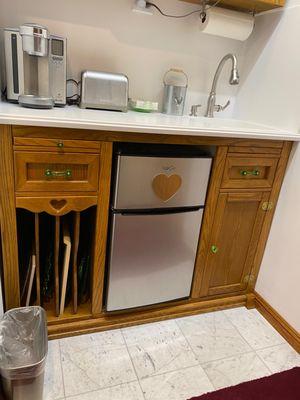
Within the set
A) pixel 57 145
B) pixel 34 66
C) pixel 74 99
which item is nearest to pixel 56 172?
pixel 57 145

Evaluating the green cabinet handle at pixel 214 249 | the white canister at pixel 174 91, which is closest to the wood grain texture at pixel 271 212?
the green cabinet handle at pixel 214 249

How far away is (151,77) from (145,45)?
17 cm

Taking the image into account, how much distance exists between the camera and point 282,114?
1562 millimetres

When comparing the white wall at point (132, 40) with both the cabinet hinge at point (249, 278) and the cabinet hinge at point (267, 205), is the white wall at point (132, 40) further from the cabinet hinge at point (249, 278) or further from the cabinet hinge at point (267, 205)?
the cabinet hinge at point (249, 278)

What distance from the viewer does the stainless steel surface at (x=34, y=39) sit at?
1.15 metres

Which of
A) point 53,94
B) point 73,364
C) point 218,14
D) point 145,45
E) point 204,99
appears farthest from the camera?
point 204,99

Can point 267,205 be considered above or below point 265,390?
above

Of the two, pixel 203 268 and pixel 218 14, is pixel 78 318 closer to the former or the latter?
pixel 203 268

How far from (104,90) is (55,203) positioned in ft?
2.19

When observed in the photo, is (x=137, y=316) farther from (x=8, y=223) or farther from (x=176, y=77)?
(x=176, y=77)

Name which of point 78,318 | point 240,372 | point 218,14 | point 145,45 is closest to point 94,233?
point 78,318

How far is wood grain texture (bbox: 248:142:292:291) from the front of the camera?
4.88ft

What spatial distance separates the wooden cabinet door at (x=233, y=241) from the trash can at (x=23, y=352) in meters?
0.84

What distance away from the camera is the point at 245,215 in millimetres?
1532
